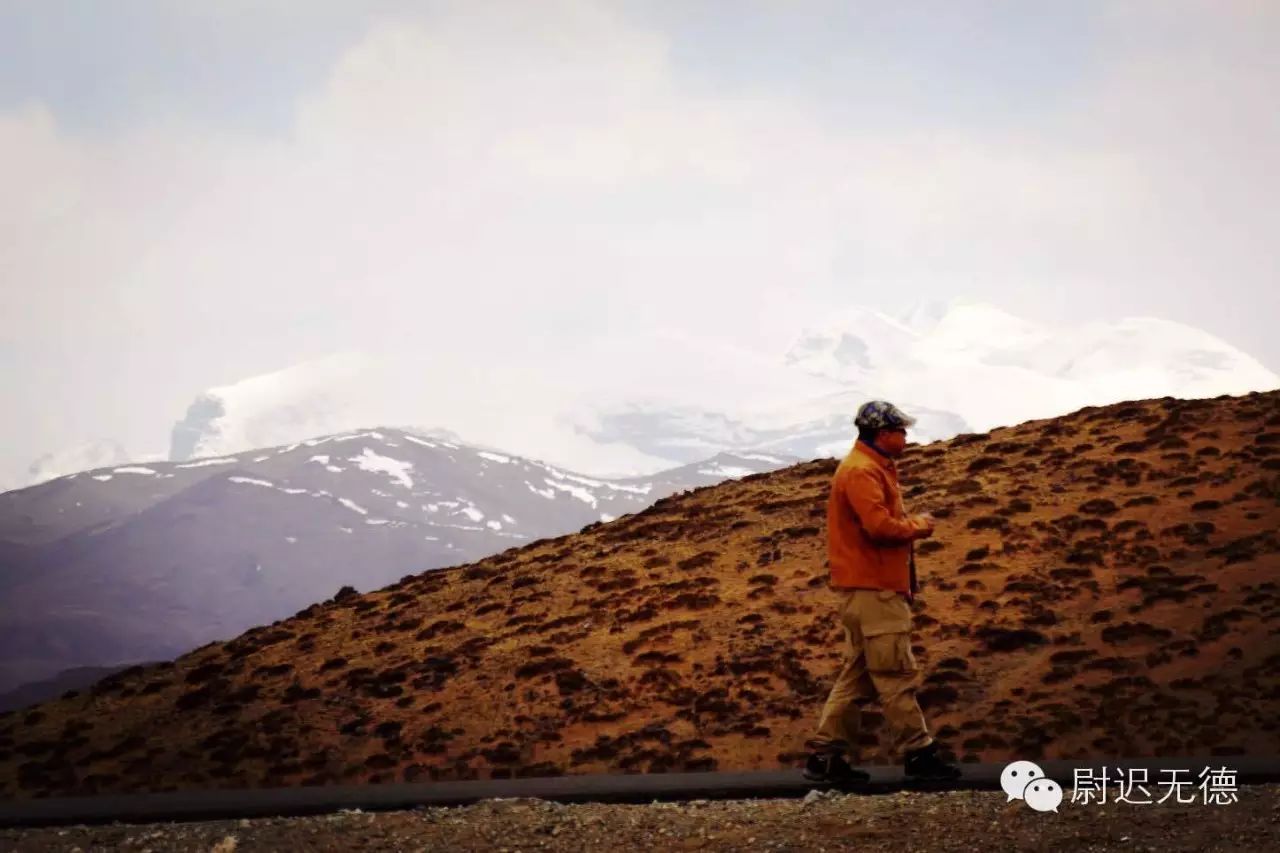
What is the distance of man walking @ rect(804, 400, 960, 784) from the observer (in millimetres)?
10000

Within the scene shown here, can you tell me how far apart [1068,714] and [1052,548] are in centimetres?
555

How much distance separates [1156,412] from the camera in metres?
24.6

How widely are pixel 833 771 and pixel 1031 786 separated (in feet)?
5.16

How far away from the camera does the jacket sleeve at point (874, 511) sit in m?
9.95

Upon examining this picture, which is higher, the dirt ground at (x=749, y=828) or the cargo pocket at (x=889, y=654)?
the cargo pocket at (x=889, y=654)

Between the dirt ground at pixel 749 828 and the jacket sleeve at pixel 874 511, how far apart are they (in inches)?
74.8

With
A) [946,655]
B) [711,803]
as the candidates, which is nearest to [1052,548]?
[946,655]

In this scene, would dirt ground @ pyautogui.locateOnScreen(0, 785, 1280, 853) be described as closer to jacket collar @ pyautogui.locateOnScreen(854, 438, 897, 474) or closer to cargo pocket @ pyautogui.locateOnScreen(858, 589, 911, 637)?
cargo pocket @ pyautogui.locateOnScreen(858, 589, 911, 637)

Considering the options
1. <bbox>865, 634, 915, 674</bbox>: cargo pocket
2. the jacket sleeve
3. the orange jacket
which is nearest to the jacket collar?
the orange jacket

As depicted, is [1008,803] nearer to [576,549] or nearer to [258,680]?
[258,680]

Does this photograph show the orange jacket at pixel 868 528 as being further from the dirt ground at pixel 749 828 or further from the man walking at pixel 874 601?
the dirt ground at pixel 749 828

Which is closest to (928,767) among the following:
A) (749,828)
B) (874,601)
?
(874,601)

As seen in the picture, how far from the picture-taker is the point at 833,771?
10.2 meters

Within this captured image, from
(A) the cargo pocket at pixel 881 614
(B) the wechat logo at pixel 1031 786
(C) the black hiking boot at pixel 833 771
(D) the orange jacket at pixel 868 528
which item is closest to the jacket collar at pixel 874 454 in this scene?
(D) the orange jacket at pixel 868 528
